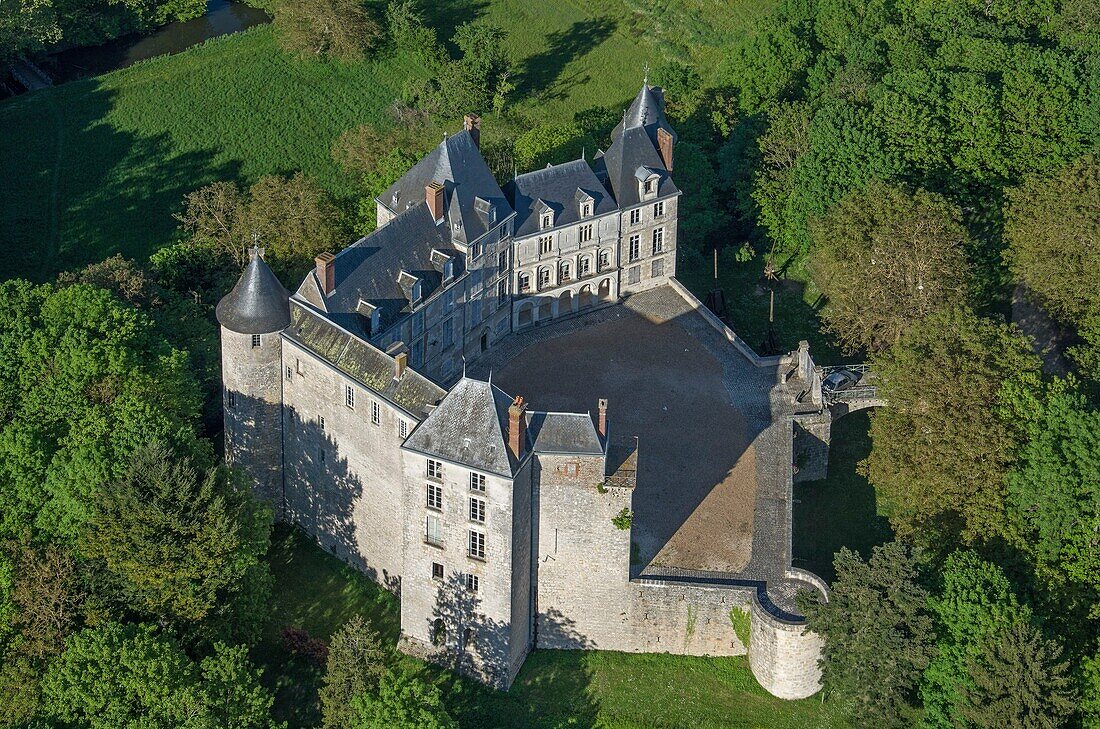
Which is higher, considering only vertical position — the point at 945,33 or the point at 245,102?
the point at 945,33

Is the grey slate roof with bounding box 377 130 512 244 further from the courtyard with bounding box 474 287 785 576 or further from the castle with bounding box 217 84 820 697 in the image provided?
the courtyard with bounding box 474 287 785 576

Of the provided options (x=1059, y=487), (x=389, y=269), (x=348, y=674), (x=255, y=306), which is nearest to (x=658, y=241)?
(x=389, y=269)

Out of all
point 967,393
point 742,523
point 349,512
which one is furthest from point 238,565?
point 967,393

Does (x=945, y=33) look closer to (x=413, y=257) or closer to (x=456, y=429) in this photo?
(x=413, y=257)

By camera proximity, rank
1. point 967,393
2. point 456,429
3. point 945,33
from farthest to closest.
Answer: point 945,33 → point 967,393 → point 456,429

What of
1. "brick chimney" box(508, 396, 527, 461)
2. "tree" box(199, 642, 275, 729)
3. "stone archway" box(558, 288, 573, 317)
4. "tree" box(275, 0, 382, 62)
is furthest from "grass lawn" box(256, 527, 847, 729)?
"tree" box(275, 0, 382, 62)

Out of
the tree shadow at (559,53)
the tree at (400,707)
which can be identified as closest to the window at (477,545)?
the tree at (400,707)
